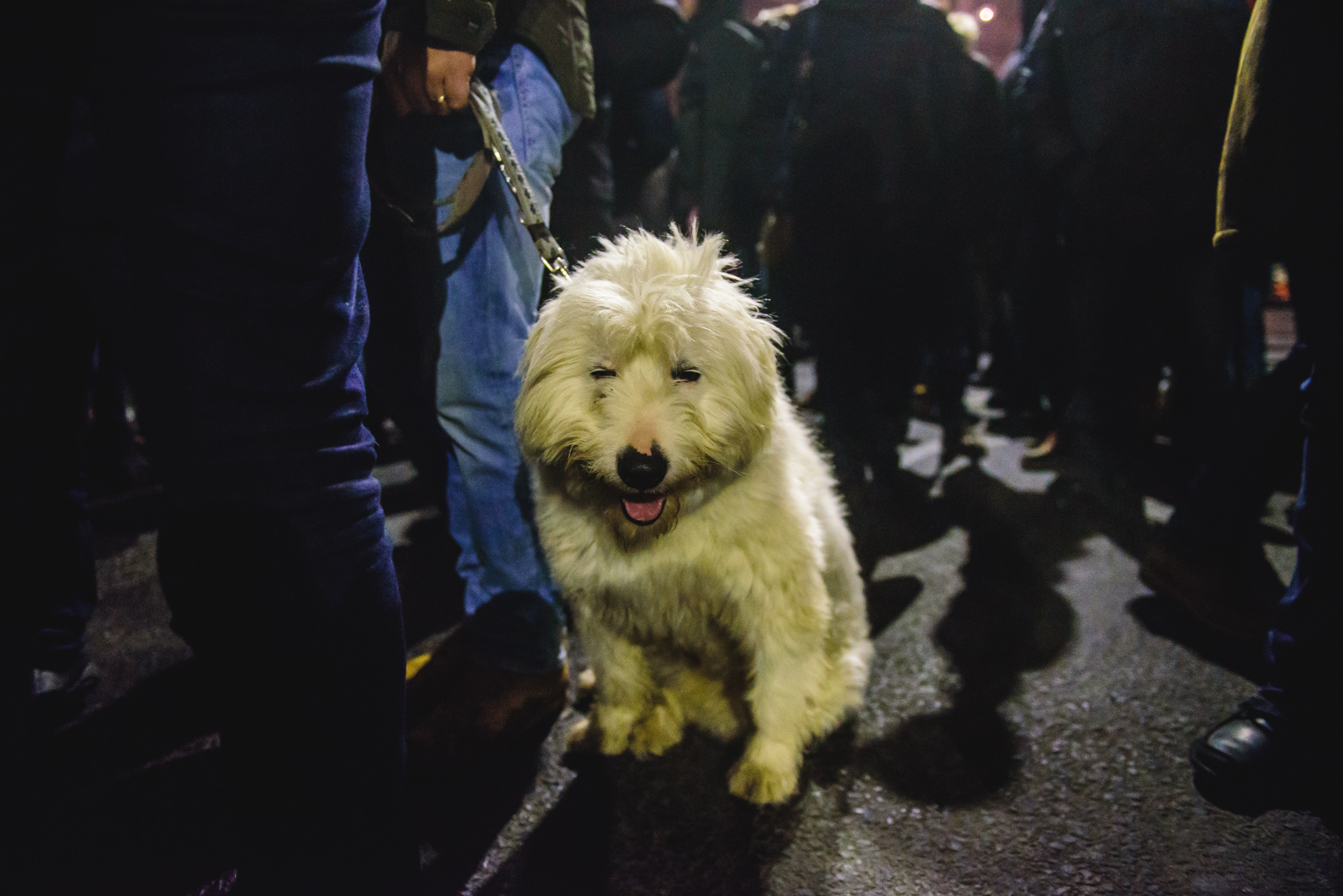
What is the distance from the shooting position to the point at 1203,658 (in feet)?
7.03

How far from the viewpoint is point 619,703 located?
70.1 inches

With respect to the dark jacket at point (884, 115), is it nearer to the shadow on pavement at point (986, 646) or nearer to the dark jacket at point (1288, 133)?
the shadow on pavement at point (986, 646)

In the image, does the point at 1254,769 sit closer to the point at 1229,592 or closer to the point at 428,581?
the point at 1229,592

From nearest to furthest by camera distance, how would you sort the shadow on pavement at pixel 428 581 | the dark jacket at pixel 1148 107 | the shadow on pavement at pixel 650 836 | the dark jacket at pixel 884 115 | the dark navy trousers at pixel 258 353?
the dark navy trousers at pixel 258 353 < the shadow on pavement at pixel 650 836 < the shadow on pavement at pixel 428 581 < the dark jacket at pixel 1148 107 < the dark jacket at pixel 884 115

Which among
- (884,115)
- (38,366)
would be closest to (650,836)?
(38,366)

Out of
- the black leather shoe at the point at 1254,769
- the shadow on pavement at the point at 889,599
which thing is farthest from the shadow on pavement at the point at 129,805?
the black leather shoe at the point at 1254,769

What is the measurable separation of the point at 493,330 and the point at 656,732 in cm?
110

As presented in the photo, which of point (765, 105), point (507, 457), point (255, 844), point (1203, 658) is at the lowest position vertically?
point (1203, 658)

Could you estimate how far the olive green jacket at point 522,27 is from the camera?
4.64 ft

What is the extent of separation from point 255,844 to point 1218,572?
2681mm

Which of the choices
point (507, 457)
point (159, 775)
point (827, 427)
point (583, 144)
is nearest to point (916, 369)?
point (827, 427)

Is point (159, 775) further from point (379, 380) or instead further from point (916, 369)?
point (916, 369)

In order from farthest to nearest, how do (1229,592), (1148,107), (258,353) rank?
1. (1148,107)
2. (1229,592)
3. (258,353)

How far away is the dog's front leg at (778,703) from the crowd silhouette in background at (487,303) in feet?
1.89
